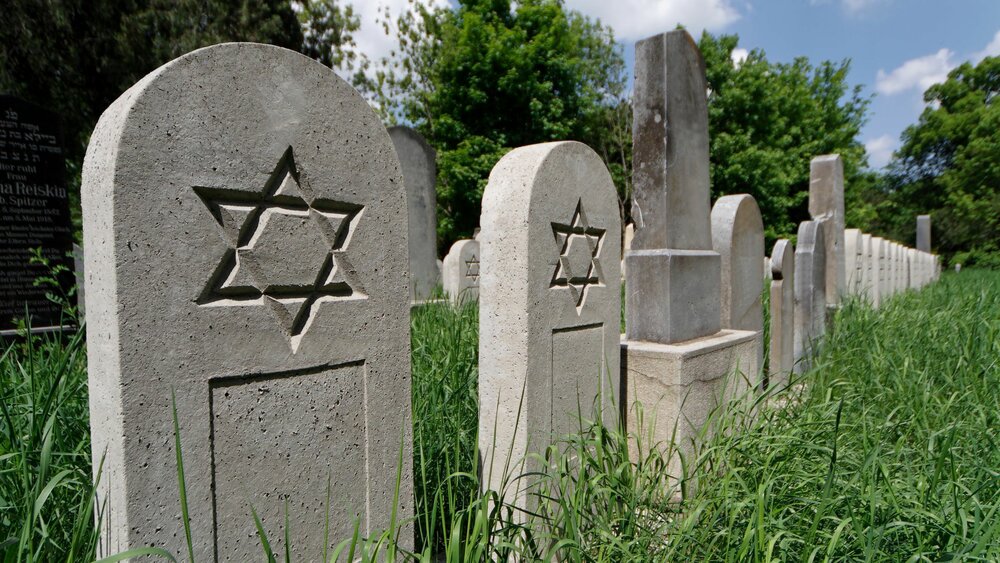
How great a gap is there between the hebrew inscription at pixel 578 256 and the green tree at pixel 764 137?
1831 cm

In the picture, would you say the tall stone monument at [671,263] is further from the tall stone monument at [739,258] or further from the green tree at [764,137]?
the green tree at [764,137]

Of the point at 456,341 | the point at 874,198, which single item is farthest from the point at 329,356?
the point at 874,198

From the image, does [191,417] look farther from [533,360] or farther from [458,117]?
[458,117]

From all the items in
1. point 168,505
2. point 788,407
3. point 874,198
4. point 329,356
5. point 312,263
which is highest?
point 874,198

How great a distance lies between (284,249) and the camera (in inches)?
55.0

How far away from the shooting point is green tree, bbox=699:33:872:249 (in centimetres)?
1959

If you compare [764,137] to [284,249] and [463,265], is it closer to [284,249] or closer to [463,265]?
[463,265]

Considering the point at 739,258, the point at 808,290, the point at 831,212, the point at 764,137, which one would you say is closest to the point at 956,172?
the point at 764,137

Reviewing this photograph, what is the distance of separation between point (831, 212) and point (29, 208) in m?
8.32

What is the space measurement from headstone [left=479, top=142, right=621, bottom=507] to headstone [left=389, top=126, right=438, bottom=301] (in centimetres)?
512

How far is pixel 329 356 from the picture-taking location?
1503 mm

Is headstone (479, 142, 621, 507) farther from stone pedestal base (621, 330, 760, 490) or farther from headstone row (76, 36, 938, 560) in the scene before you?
stone pedestal base (621, 330, 760, 490)

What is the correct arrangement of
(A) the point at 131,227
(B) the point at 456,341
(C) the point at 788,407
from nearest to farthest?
(A) the point at 131,227, (C) the point at 788,407, (B) the point at 456,341

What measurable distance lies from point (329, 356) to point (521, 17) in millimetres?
19111
